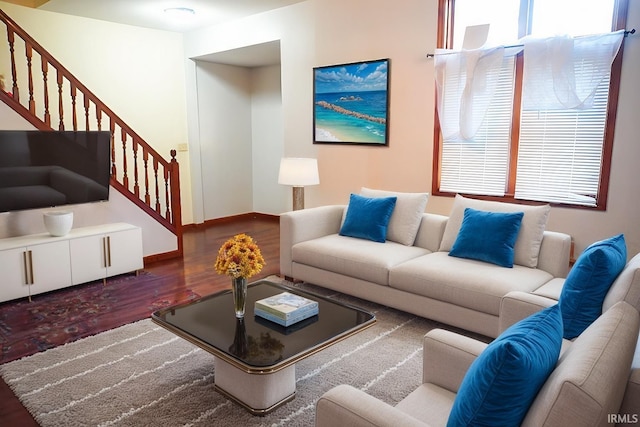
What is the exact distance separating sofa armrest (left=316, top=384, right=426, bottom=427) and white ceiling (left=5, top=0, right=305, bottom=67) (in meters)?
4.71

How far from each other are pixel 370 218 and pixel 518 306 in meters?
1.81

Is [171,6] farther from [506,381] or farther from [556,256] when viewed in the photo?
[506,381]

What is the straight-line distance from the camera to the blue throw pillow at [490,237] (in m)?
3.19

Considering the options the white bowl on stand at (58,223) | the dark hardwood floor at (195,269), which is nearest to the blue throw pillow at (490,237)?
the dark hardwood floor at (195,269)

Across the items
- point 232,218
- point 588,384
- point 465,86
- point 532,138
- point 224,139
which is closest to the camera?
point 588,384

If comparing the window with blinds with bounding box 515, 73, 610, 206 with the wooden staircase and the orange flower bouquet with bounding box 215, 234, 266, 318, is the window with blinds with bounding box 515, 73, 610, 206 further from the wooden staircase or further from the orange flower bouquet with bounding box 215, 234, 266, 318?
the wooden staircase

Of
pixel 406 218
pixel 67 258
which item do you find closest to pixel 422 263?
pixel 406 218

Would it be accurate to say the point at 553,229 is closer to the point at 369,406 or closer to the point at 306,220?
the point at 306,220

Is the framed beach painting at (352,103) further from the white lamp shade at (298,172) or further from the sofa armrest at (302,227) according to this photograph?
the sofa armrest at (302,227)

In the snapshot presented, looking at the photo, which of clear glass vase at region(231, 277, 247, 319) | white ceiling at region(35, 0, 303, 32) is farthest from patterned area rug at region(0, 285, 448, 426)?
white ceiling at region(35, 0, 303, 32)

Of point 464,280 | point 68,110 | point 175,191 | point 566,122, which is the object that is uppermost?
point 68,110

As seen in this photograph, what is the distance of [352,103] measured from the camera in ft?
16.4

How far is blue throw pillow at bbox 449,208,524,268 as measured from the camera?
10.5ft

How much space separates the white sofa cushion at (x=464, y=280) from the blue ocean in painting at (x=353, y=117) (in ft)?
6.17
